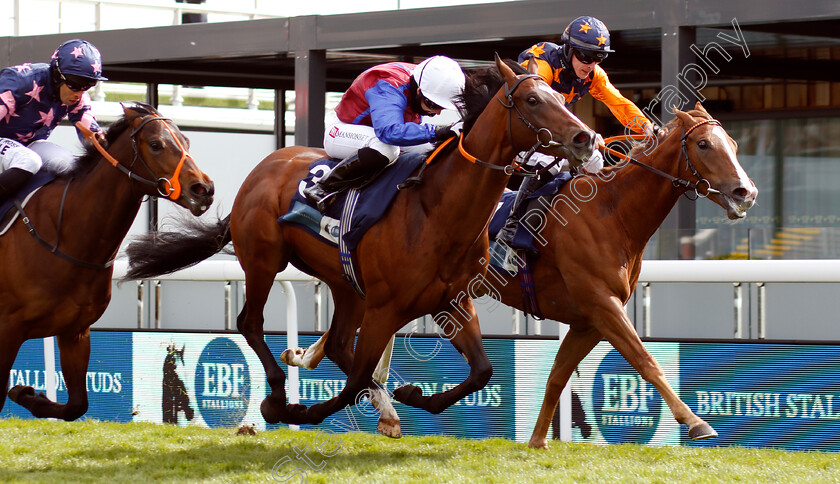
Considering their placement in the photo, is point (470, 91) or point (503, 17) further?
point (503, 17)

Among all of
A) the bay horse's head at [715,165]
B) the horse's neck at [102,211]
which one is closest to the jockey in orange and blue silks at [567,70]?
the bay horse's head at [715,165]

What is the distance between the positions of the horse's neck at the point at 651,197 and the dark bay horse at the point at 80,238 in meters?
1.87

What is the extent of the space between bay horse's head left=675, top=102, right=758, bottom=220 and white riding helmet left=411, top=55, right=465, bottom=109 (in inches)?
40.4

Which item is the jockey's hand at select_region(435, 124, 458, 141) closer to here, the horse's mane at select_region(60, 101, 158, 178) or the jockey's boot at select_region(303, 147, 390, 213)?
the jockey's boot at select_region(303, 147, 390, 213)

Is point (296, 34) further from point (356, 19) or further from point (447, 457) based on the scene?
point (447, 457)

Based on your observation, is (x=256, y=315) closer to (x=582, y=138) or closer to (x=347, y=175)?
(x=347, y=175)

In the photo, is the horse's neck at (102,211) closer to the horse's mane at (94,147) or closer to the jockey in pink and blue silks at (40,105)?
the horse's mane at (94,147)

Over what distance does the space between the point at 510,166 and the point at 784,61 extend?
7.89 m

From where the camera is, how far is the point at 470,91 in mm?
4199

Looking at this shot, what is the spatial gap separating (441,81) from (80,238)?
164 centimetres

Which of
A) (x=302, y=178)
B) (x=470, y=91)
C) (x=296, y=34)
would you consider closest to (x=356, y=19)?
(x=296, y=34)

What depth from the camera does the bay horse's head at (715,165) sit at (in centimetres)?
431

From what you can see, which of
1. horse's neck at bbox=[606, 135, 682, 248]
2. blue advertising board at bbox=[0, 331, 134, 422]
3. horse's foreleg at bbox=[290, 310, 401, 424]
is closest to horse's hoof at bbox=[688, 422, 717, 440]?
horse's neck at bbox=[606, 135, 682, 248]

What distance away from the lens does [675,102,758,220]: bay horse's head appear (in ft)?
14.1
